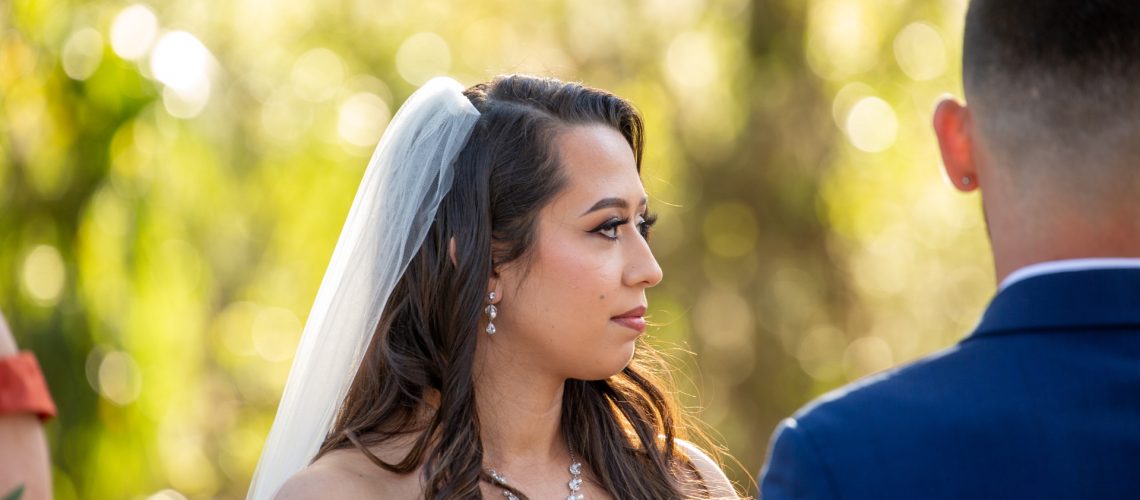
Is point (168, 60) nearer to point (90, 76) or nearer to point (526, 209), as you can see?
point (90, 76)

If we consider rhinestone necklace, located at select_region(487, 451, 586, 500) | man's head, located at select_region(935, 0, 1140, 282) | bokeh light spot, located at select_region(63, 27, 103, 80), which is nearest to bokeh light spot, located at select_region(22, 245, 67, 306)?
bokeh light spot, located at select_region(63, 27, 103, 80)

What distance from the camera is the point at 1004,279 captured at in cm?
159

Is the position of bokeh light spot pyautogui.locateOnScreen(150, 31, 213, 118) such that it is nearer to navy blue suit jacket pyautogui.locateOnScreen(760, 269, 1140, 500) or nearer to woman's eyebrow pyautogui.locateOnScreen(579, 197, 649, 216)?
woman's eyebrow pyautogui.locateOnScreen(579, 197, 649, 216)

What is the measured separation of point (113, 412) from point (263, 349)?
233 cm

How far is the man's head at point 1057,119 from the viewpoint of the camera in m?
1.52

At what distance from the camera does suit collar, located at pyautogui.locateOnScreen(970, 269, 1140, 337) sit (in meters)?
1.53

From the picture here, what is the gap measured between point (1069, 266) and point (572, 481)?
6.31 feet

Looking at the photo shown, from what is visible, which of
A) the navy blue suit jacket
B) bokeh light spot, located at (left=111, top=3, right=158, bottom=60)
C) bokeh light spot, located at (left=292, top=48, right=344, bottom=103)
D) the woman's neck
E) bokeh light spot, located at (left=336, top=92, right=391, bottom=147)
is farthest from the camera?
bokeh light spot, located at (left=292, top=48, right=344, bottom=103)

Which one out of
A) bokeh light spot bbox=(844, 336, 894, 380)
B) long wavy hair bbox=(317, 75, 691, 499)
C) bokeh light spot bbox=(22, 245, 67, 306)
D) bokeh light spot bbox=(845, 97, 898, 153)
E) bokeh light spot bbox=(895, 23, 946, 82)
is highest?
bokeh light spot bbox=(895, 23, 946, 82)

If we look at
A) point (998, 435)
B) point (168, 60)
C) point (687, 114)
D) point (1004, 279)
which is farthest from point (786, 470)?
point (687, 114)

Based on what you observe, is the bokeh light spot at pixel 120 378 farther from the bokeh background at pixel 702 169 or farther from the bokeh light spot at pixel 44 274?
the bokeh background at pixel 702 169

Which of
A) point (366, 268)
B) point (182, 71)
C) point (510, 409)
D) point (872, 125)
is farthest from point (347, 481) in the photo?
point (872, 125)

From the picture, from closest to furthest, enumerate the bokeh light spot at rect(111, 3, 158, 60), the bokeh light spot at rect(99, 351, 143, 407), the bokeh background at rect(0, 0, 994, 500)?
the bokeh light spot at rect(99, 351, 143, 407) → the bokeh light spot at rect(111, 3, 158, 60) → the bokeh background at rect(0, 0, 994, 500)

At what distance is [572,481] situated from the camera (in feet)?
10.8
